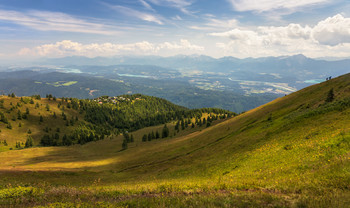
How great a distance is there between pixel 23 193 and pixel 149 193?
10.7 m

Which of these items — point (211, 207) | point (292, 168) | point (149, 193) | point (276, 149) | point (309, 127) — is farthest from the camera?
point (309, 127)

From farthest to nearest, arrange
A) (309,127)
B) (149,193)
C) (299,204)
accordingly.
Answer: (309,127), (149,193), (299,204)

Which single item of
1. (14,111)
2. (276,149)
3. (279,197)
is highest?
(279,197)

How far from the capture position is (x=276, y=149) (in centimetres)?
2105

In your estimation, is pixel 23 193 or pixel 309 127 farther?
pixel 309 127

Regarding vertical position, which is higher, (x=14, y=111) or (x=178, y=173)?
(x=178, y=173)

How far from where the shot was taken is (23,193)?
44.5 ft

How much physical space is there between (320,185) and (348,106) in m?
24.0

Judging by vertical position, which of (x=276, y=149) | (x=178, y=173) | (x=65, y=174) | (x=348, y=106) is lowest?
(x=65, y=174)

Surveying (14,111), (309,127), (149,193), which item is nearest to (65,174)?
(149,193)

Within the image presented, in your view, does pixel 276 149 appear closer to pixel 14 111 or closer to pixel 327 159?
pixel 327 159

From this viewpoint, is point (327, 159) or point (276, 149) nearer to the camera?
point (327, 159)

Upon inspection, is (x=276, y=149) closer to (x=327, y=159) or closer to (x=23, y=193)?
(x=327, y=159)

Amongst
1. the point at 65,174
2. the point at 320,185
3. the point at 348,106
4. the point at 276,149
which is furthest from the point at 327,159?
the point at 65,174
